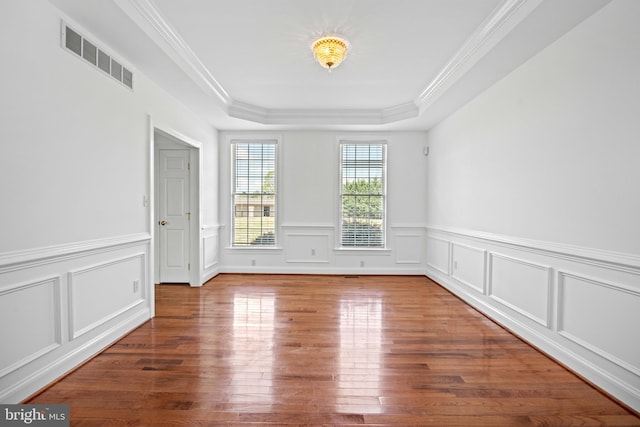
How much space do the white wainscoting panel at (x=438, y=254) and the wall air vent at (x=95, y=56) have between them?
4761 millimetres

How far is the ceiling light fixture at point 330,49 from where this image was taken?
3020 millimetres

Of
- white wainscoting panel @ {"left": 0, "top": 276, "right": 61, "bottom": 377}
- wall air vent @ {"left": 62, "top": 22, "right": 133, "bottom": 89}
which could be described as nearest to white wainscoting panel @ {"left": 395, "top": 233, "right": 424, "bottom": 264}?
wall air vent @ {"left": 62, "top": 22, "right": 133, "bottom": 89}

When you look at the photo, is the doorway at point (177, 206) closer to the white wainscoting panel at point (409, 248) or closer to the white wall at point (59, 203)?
the white wall at point (59, 203)

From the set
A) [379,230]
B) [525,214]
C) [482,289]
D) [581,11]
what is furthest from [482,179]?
[379,230]

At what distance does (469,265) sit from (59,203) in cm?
452

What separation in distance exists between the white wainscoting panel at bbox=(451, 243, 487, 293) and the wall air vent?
14.6 feet

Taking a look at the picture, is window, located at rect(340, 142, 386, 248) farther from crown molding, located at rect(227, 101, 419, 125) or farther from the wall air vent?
the wall air vent

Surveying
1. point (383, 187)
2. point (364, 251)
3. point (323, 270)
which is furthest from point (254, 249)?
point (383, 187)

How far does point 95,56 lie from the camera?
8.87ft

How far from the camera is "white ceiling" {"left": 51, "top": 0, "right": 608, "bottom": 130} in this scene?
251 cm

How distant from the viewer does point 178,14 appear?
2672 mm

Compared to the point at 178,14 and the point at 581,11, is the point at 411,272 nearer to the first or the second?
the point at 581,11

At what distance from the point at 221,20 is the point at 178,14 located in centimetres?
35

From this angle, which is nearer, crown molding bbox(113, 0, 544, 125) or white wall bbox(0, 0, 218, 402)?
white wall bbox(0, 0, 218, 402)
